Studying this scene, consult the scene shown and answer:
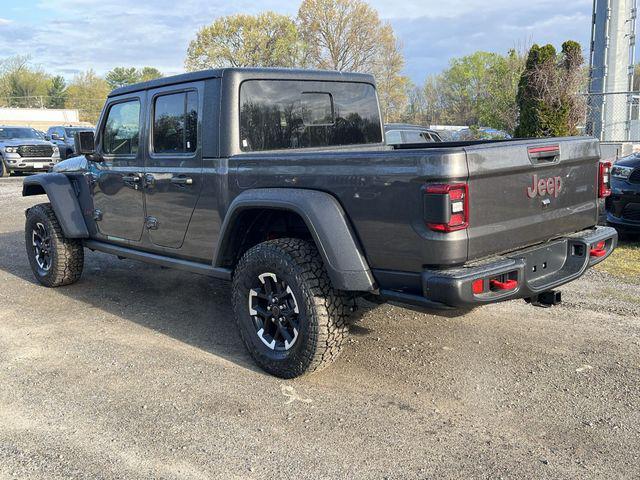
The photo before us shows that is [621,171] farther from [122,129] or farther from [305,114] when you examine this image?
[122,129]

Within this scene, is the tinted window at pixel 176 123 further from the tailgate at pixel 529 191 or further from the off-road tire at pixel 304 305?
the tailgate at pixel 529 191

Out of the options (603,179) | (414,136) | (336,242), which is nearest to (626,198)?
(603,179)

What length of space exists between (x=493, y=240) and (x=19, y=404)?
9.76ft

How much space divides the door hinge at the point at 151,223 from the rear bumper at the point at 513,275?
2217 mm

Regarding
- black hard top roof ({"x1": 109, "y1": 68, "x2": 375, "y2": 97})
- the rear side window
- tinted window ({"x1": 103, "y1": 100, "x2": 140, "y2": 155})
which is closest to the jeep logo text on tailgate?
the rear side window

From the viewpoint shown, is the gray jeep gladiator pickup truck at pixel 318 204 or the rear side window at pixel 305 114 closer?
the gray jeep gladiator pickup truck at pixel 318 204

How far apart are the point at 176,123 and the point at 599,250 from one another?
3209mm

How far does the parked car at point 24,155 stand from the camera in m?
20.5

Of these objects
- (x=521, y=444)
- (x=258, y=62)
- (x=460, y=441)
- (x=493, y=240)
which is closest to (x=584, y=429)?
(x=521, y=444)

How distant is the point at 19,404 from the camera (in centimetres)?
373

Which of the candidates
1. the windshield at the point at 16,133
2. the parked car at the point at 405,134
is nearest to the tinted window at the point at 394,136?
the parked car at the point at 405,134

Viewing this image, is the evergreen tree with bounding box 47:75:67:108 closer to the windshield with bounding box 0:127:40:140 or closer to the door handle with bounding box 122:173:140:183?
the windshield with bounding box 0:127:40:140

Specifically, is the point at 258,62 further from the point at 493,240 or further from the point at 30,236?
the point at 493,240

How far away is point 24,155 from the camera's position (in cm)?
2061
